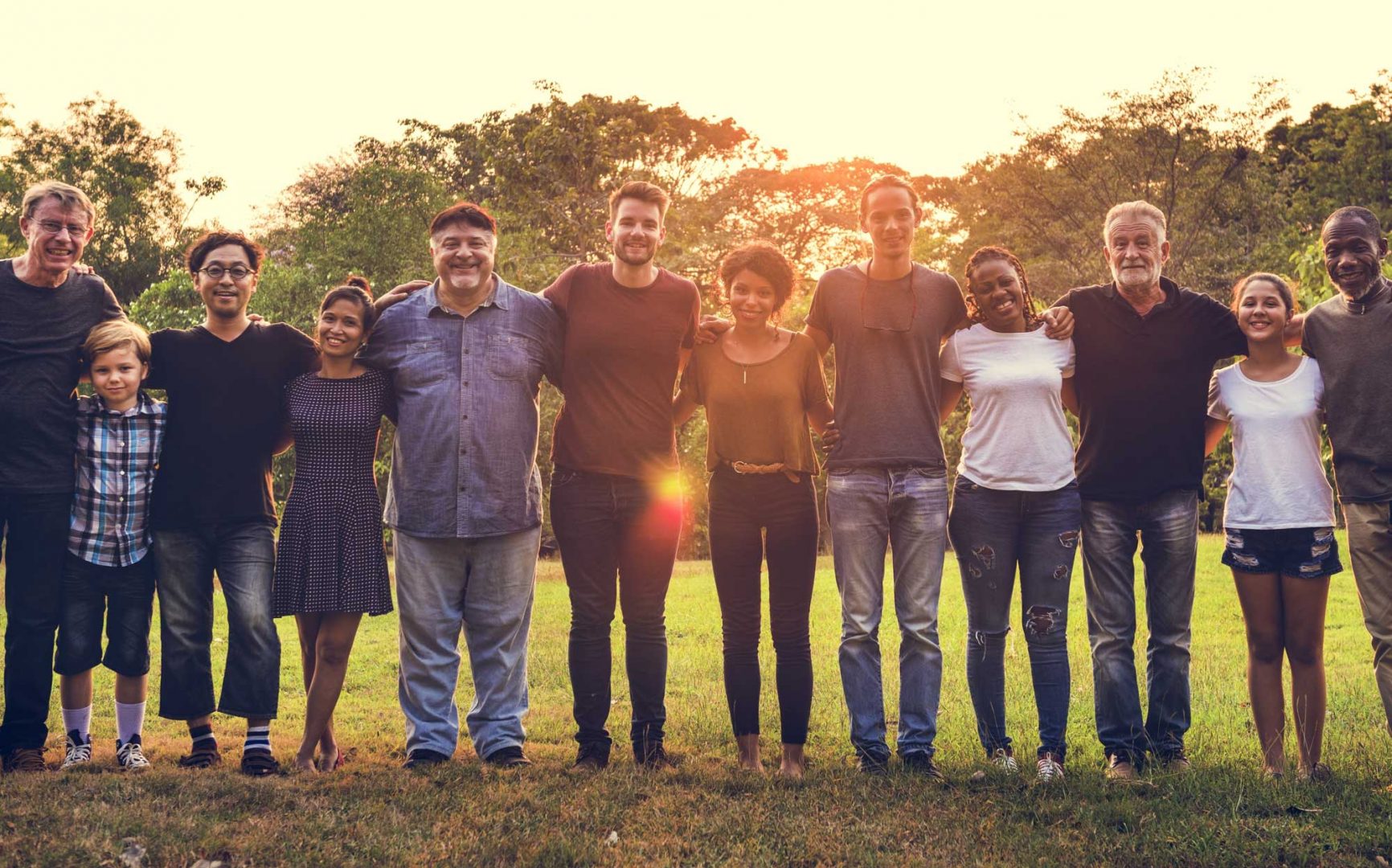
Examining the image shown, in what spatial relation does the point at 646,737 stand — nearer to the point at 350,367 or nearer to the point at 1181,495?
the point at 350,367

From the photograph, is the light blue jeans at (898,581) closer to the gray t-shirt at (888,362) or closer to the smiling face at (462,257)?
the gray t-shirt at (888,362)

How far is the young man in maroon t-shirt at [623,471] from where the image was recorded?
17.7 feet

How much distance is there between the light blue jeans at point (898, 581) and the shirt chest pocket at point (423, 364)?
189cm

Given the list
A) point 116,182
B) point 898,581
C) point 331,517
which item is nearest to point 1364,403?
point 898,581

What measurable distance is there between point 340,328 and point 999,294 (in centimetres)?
305

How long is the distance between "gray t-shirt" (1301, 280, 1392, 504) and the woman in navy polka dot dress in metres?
4.39

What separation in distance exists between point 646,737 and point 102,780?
2374 mm

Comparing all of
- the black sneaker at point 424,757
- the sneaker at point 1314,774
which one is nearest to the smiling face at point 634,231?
the black sneaker at point 424,757

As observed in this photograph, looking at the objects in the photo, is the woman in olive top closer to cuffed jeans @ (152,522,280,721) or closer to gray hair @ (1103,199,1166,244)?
gray hair @ (1103,199,1166,244)

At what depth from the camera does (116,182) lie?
34.4m

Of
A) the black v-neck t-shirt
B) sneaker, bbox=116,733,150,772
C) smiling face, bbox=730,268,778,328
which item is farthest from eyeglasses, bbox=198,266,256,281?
smiling face, bbox=730,268,778,328

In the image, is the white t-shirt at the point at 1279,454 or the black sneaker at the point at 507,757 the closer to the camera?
the white t-shirt at the point at 1279,454

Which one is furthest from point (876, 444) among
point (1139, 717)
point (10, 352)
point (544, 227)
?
point (544, 227)

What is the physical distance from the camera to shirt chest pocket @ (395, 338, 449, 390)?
5.42m
